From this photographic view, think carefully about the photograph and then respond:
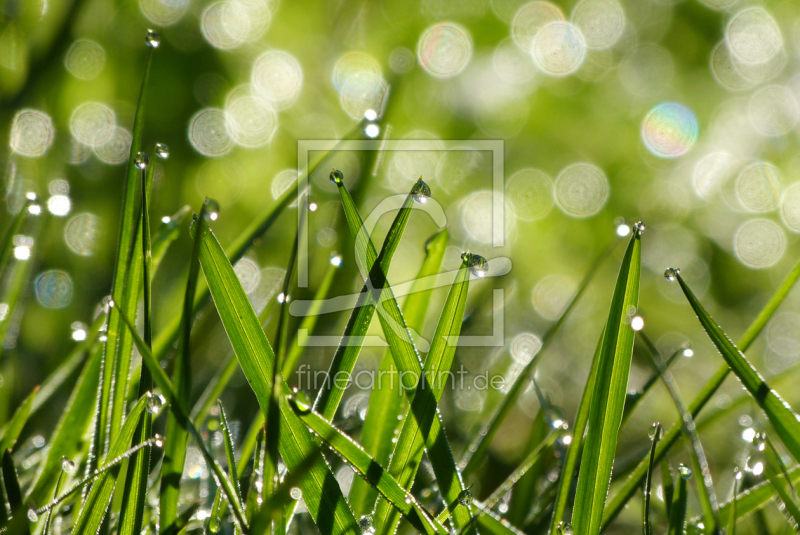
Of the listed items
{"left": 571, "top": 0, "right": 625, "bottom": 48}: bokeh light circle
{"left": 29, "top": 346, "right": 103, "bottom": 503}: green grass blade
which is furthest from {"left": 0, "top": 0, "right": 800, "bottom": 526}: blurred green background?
{"left": 29, "top": 346, "right": 103, "bottom": 503}: green grass blade

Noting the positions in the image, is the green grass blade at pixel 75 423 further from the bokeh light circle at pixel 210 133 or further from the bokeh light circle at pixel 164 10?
the bokeh light circle at pixel 164 10

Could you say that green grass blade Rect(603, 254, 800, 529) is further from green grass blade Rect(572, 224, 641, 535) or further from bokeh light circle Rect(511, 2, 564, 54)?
bokeh light circle Rect(511, 2, 564, 54)

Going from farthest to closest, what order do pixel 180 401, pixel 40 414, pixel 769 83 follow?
pixel 769 83, pixel 40 414, pixel 180 401

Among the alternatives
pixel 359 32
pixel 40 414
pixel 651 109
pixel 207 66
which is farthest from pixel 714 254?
pixel 40 414

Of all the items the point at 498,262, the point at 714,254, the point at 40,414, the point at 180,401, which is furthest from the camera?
the point at 714,254

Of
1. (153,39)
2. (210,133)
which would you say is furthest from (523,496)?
(210,133)

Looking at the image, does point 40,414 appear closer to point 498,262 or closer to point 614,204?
point 498,262

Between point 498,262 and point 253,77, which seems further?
point 253,77
